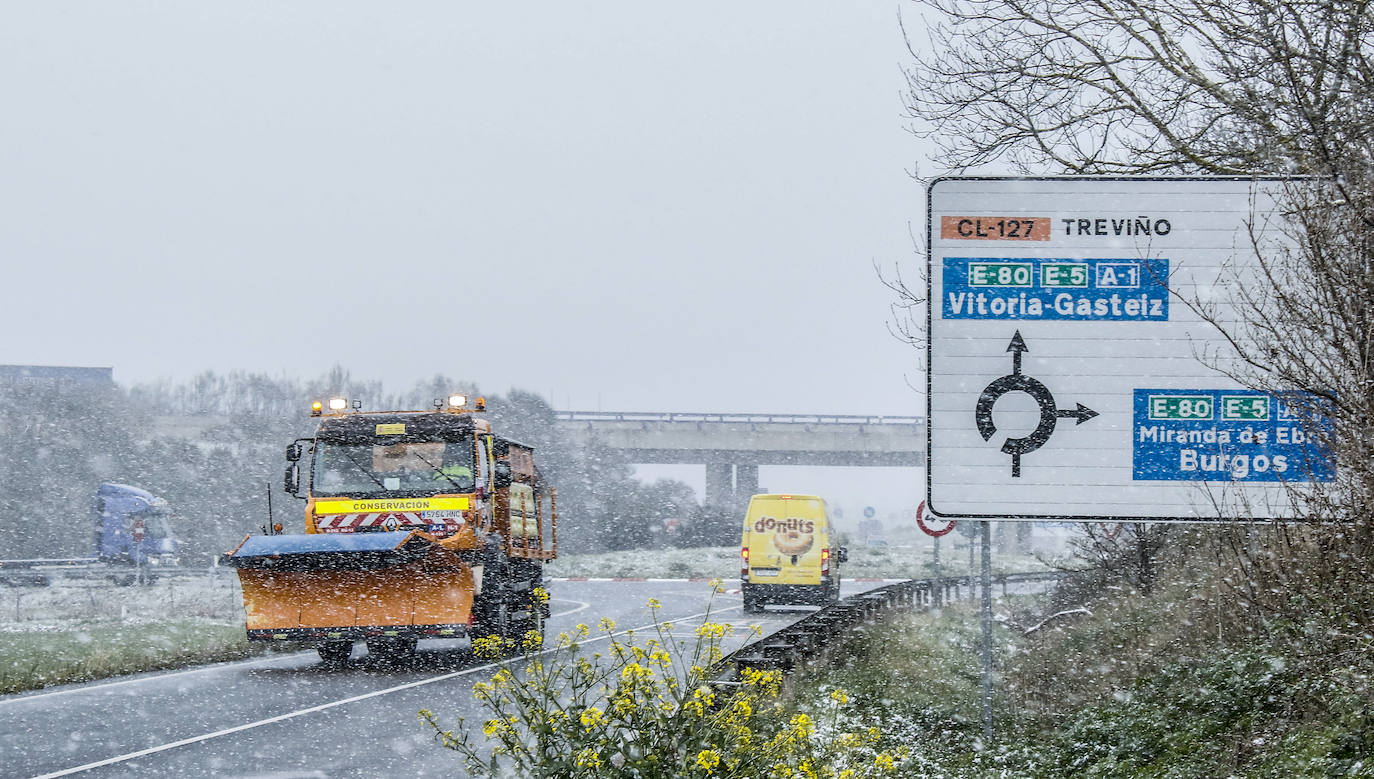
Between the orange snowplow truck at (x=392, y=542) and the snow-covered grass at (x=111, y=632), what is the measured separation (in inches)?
73.5

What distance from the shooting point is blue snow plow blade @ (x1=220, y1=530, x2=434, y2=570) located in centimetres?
1533

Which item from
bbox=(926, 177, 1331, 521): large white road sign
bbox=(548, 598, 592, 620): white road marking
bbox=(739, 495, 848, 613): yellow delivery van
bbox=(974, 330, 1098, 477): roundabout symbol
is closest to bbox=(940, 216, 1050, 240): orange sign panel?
bbox=(926, 177, 1331, 521): large white road sign

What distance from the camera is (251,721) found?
11.3 meters

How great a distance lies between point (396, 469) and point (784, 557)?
12301 mm

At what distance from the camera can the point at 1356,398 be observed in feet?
20.9

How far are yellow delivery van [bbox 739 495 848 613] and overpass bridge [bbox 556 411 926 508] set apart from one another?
34.9 metres

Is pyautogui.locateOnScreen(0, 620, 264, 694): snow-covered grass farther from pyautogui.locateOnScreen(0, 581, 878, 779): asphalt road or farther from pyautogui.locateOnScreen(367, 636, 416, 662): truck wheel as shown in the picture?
pyautogui.locateOnScreen(367, 636, 416, 662): truck wheel

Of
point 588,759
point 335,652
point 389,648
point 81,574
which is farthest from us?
point 81,574

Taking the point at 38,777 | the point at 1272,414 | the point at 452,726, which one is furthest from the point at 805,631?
the point at 38,777

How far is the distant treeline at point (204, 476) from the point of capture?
5525cm

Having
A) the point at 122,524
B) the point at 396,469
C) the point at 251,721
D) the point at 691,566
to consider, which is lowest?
the point at 691,566

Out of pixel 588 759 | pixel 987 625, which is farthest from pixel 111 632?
pixel 588 759

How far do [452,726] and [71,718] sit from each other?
356 cm

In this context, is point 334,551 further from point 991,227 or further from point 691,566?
point 691,566
